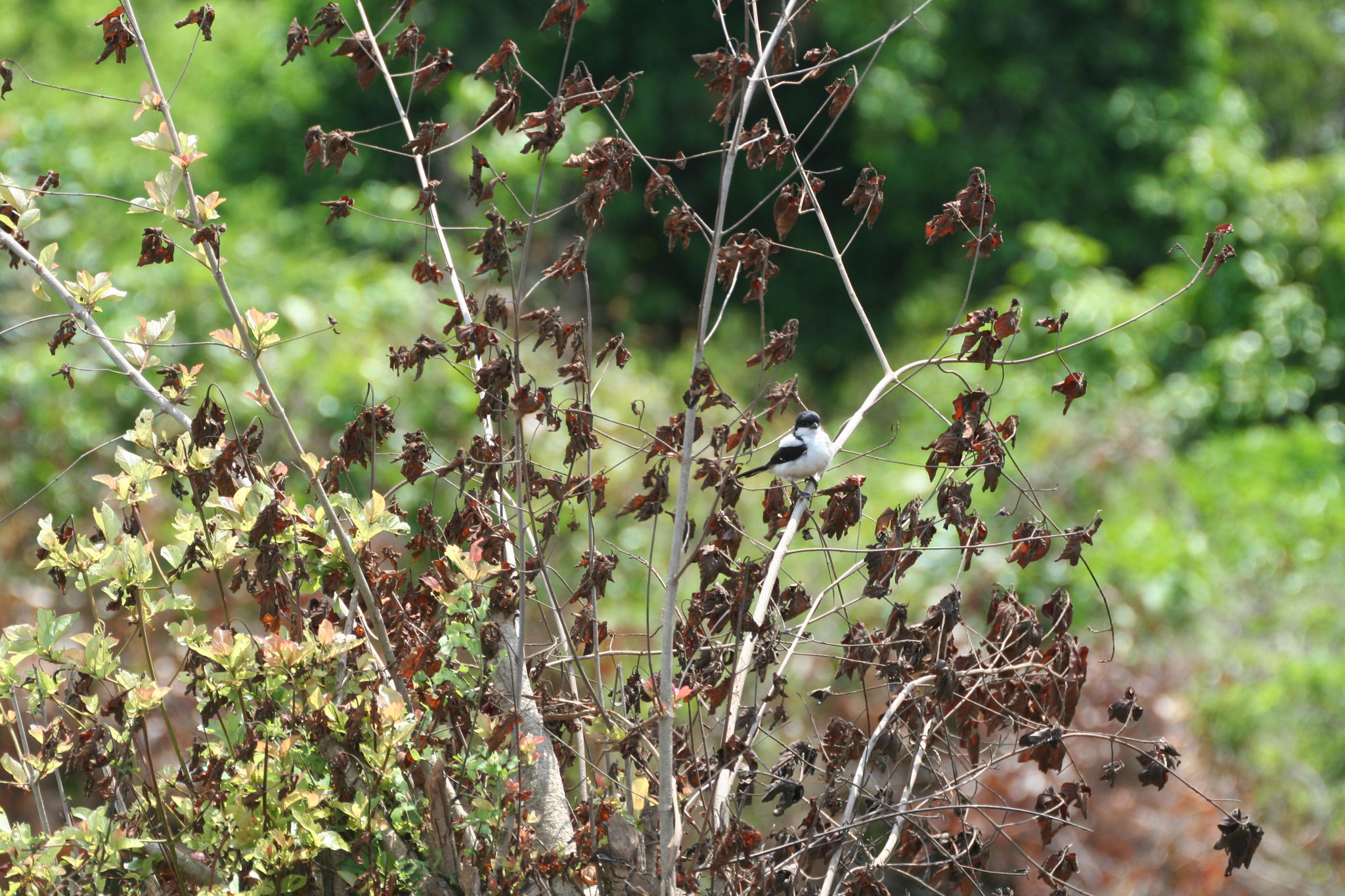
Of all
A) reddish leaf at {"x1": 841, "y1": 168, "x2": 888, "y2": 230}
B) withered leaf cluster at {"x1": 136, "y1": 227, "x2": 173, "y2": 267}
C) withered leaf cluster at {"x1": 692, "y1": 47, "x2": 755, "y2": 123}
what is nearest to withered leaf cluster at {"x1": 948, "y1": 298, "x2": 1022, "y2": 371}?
reddish leaf at {"x1": 841, "y1": 168, "x2": 888, "y2": 230}

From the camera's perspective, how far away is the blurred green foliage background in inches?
224

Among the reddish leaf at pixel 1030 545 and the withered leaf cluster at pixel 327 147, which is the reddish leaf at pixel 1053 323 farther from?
the withered leaf cluster at pixel 327 147

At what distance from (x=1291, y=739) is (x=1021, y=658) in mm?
3617

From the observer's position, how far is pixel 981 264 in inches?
465

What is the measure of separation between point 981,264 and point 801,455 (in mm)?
9755

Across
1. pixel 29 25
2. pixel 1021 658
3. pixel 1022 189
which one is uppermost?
pixel 29 25

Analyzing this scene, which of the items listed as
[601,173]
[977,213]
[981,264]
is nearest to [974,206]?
[977,213]

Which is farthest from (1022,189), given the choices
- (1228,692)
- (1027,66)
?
(1228,692)

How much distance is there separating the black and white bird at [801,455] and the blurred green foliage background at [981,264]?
4.39ft

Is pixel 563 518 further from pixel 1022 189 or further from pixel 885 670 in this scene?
pixel 1022 189

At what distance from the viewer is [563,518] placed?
5043 mm

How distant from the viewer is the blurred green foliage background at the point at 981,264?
18.7ft

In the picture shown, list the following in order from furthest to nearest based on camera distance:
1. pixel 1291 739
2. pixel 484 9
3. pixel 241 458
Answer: pixel 484 9 < pixel 1291 739 < pixel 241 458

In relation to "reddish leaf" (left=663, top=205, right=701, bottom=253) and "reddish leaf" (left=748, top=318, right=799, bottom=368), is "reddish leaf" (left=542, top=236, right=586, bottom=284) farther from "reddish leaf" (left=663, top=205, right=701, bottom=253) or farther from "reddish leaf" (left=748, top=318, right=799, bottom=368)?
"reddish leaf" (left=748, top=318, right=799, bottom=368)
